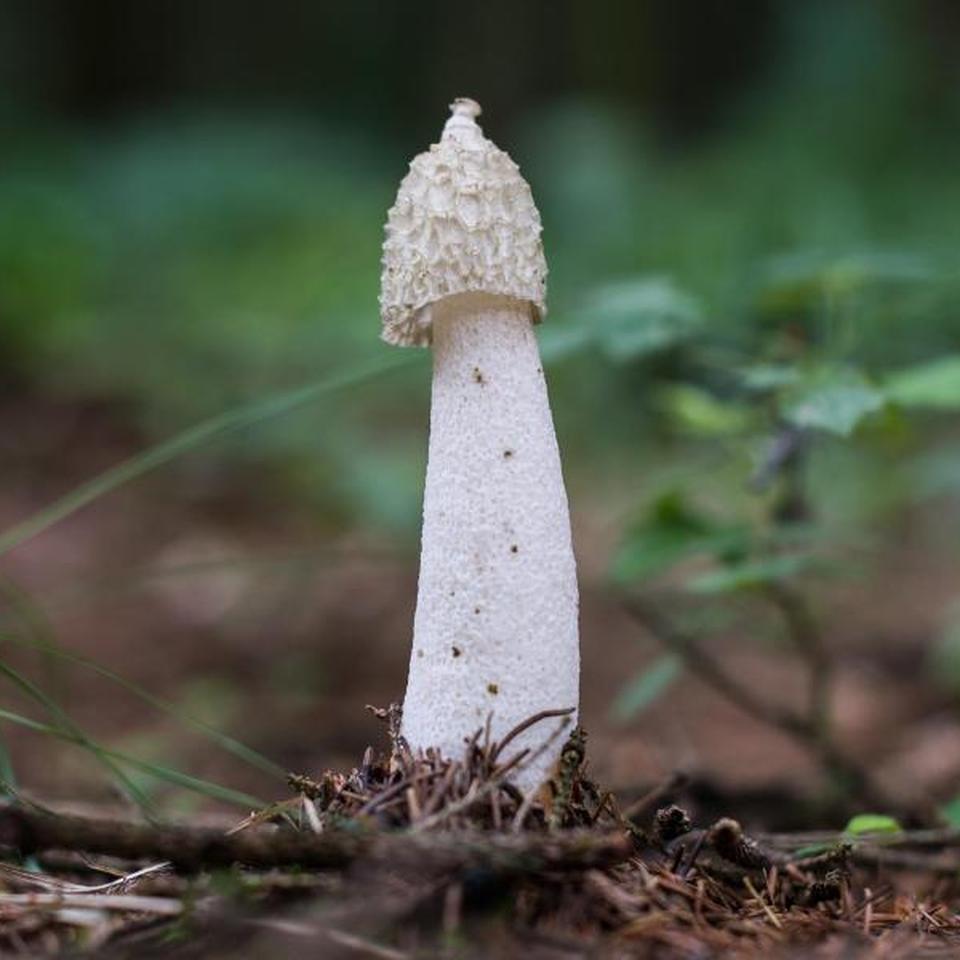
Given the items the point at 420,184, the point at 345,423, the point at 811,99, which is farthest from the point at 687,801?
the point at 811,99

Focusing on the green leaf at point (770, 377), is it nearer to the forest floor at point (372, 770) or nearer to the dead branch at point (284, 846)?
the forest floor at point (372, 770)

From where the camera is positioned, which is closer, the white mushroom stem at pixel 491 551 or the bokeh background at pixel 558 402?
the white mushroom stem at pixel 491 551

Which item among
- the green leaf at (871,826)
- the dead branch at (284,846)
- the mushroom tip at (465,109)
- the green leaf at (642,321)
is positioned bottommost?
the dead branch at (284,846)

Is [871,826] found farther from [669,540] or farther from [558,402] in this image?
[558,402]

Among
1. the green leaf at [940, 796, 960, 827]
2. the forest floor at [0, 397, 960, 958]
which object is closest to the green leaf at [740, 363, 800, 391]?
the forest floor at [0, 397, 960, 958]

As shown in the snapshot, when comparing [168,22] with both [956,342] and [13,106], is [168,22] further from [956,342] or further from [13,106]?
[956,342]

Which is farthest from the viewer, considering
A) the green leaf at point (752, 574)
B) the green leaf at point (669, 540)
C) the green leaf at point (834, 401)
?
the green leaf at point (669, 540)

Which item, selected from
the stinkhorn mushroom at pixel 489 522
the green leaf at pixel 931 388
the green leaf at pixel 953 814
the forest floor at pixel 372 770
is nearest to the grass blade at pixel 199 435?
the forest floor at pixel 372 770

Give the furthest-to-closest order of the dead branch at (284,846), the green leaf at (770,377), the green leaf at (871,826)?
1. the green leaf at (770,377)
2. the green leaf at (871,826)
3. the dead branch at (284,846)
